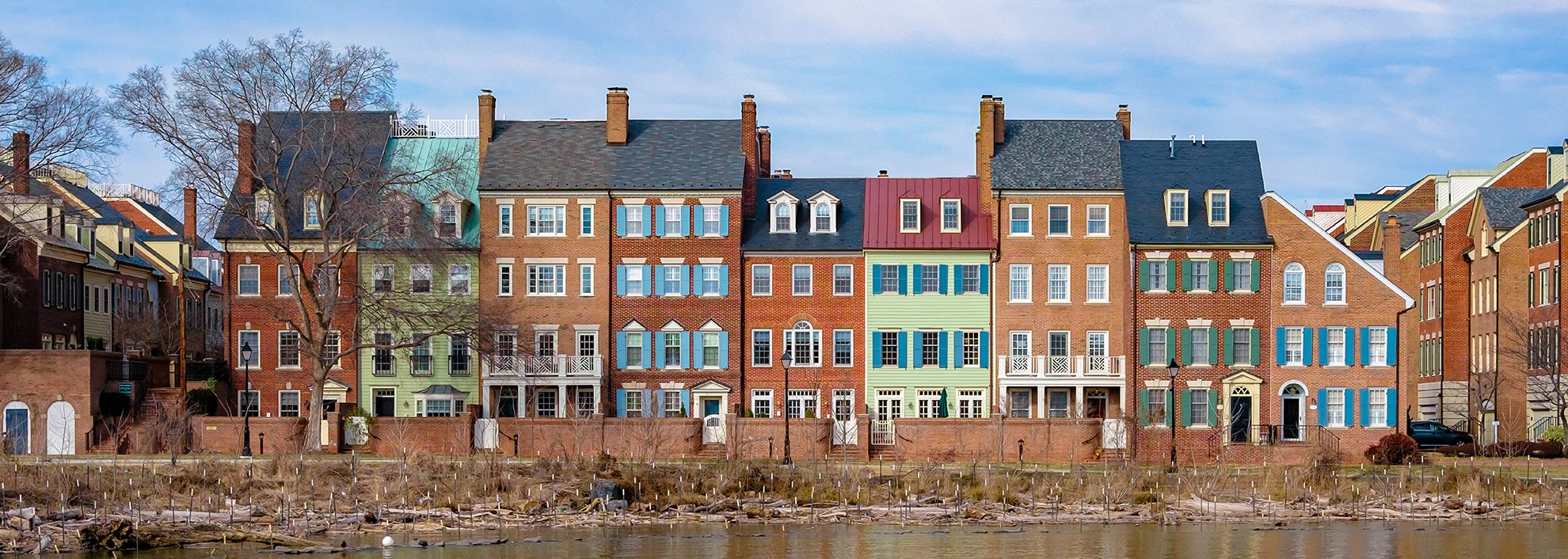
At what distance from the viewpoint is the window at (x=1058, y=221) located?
6900 cm

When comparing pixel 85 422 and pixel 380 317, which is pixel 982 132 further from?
pixel 85 422

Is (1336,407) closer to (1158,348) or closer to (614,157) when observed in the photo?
(1158,348)

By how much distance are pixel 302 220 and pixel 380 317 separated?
8782 mm

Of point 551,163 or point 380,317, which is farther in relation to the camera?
point 551,163

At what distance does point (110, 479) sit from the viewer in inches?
1930

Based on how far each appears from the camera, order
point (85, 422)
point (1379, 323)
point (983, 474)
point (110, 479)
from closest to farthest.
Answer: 1. point (110, 479)
2. point (983, 474)
3. point (85, 422)
4. point (1379, 323)

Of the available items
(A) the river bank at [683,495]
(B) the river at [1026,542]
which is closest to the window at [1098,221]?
(A) the river bank at [683,495]

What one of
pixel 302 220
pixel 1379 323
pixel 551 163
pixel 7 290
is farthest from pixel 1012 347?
pixel 7 290

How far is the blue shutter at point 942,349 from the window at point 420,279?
18.4 metres

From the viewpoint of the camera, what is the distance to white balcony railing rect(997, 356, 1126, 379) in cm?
6769

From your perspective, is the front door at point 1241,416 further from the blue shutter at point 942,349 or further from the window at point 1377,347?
the blue shutter at point 942,349

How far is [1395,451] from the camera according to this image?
6128 cm

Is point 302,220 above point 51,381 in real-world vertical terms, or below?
above

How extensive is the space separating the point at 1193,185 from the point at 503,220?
971 inches
